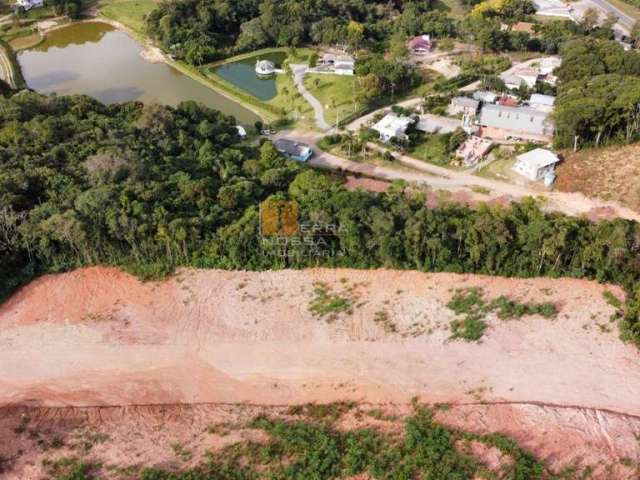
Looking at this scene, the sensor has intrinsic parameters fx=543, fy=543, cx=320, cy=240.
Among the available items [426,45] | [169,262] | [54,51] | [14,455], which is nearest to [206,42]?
[54,51]

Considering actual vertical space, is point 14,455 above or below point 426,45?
below

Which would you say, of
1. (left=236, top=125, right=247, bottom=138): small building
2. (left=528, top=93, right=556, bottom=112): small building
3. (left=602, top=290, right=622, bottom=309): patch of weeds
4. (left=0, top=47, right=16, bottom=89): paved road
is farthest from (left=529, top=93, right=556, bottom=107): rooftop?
(left=0, top=47, right=16, bottom=89): paved road

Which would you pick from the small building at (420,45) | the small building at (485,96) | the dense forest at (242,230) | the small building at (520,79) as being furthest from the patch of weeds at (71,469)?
the small building at (420,45)

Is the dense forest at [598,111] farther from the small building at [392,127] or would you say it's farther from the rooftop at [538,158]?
the small building at [392,127]

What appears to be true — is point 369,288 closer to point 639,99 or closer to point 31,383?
point 31,383

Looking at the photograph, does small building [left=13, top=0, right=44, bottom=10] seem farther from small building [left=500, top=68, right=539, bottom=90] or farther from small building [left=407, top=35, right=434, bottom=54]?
small building [left=500, top=68, right=539, bottom=90]

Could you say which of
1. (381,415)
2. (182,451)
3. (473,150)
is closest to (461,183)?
(473,150)
